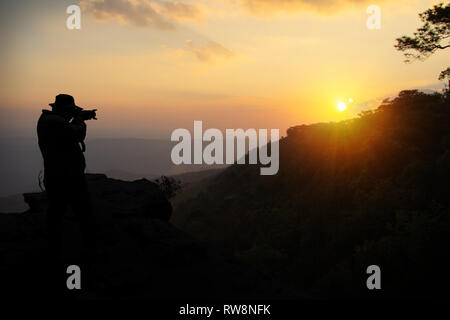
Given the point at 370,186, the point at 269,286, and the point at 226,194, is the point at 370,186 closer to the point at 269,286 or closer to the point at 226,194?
the point at 269,286

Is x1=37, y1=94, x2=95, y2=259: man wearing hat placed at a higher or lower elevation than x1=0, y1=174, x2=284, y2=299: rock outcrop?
higher

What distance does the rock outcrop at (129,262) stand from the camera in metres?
6.29

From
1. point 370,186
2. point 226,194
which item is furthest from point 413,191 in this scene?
point 226,194

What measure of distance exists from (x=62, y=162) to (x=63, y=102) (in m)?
1.21

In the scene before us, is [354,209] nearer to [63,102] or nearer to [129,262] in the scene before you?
[129,262]

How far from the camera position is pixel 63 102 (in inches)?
258

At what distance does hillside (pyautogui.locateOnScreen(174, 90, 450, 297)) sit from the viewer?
14231 mm

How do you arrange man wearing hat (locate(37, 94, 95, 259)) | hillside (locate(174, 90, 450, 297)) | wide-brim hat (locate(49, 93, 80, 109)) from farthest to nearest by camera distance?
hillside (locate(174, 90, 450, 297)) → wide-brim hat (locate(49, 93, 80, 109)) → man wearing hat (locate(37, 94, 95, 259))

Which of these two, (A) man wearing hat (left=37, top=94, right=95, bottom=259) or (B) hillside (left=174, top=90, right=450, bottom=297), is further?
(B) hillside (left=174, top=90, right=450, bottom=297)

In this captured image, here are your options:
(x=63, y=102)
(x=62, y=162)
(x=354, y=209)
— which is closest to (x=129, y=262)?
(x=62, y=162)

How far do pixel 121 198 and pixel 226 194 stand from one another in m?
37.3

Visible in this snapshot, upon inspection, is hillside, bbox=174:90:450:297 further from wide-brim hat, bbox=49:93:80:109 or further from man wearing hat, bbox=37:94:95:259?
wide-brim hat, bbox=49:93:80:109

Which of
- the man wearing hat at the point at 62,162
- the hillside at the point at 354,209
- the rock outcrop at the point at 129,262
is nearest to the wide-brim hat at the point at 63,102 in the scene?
the man wearing hat at the point at 62,162

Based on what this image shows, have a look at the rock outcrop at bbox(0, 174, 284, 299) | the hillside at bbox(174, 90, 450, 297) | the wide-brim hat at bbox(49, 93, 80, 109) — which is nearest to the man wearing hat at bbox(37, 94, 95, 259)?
the wide-brim hat at bbox(49, 93, 80, 109)
